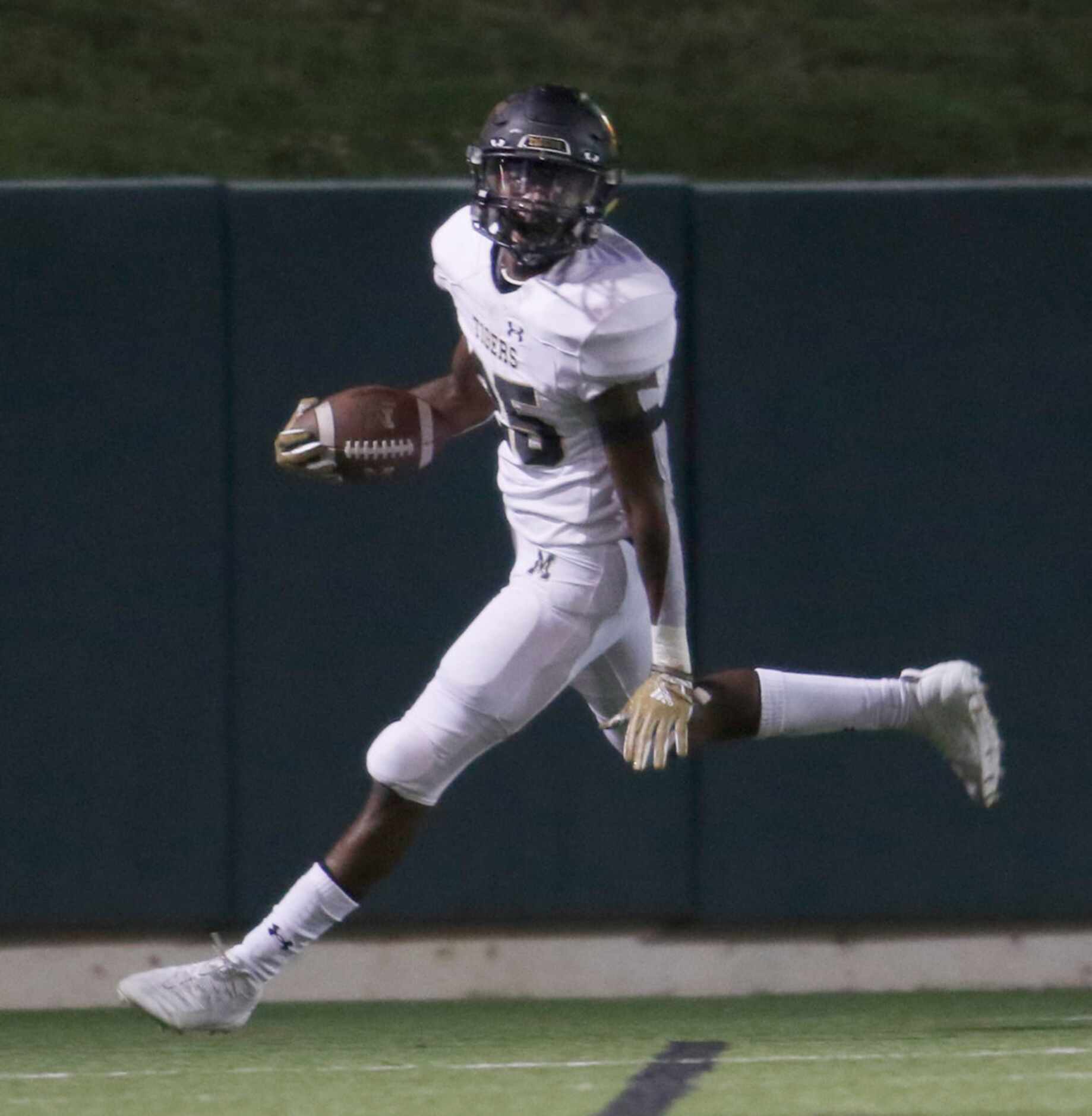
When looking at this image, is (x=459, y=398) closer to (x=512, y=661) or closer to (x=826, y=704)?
(x=512, y=661)

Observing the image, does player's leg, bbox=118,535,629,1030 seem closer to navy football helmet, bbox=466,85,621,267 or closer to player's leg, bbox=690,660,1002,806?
player's leg, bbox=690,660,1002,806

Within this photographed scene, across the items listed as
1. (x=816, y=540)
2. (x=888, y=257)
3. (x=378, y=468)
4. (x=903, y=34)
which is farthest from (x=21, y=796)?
(x=903, y=34)

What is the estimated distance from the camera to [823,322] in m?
4.92

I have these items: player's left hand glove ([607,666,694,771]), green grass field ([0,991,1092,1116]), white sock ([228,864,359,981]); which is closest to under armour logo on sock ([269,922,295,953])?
white sock ([228,864,359,981])

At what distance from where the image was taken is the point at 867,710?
4.10m

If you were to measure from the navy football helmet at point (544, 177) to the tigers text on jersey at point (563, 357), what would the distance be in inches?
2.3

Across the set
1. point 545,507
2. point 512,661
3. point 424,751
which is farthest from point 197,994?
point 545,507

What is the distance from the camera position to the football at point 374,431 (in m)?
4.01

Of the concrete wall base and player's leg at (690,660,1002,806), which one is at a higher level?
player's leg at (690,660,1002,806)

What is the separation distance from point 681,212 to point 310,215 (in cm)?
84

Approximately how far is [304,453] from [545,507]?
466mm

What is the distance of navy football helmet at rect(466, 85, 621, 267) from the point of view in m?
3.75

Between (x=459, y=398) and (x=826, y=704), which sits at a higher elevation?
(x=459, y=398)

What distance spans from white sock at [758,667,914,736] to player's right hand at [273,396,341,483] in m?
0.91
